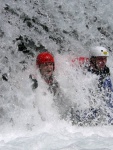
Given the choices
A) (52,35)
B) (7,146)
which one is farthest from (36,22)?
(7,146)

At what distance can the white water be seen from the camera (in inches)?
173

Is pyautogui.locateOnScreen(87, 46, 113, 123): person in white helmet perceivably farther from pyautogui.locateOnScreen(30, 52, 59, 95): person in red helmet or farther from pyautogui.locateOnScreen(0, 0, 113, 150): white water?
pyautogui.locateOnScreen(30, 52, 59, 95): person in red helmet

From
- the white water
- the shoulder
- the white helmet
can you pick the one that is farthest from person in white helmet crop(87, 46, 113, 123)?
the shoulder

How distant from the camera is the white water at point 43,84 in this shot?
173 inches

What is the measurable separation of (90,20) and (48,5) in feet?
3.13

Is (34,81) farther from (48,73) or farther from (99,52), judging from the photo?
(99,52)

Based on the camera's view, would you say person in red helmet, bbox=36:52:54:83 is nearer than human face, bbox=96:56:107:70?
Yes

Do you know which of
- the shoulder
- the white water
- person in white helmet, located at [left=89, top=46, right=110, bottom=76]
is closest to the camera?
the white water

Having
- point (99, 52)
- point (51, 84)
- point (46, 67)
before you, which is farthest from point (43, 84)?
point (99, 52)

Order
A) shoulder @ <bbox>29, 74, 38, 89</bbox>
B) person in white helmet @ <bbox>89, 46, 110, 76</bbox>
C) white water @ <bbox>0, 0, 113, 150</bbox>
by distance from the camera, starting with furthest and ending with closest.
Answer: person in white helmet @ <bbox>89, 46, 110, 76</bbox> < shoulder @ <bbox>29, 74, 38, 89</bbox> < white water @ <bbox>0, 0, 113, 150</bbox>

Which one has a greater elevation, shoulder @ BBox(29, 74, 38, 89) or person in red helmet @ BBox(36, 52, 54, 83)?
person in red helmet @ BBox(36, 52, 54, 83)

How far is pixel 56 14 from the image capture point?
7355mm

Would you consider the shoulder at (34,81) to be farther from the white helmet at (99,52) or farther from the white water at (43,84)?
the white helmet at (99,52)

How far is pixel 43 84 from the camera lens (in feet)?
18.3
